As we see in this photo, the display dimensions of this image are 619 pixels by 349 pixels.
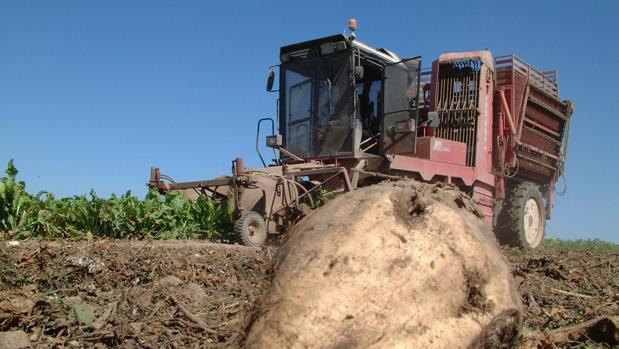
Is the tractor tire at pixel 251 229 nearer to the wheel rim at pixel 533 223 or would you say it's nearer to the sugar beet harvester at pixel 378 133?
the sugar beet harvester at pixel 378 133

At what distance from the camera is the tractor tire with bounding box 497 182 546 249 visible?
33.4 ft

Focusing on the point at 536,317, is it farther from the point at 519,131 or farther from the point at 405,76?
the point at 519,131

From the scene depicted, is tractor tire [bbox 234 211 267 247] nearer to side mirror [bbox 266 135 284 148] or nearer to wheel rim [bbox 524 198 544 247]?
side mirror [bbox 266 135 284 148]

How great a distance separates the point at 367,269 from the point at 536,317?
89.6 inches

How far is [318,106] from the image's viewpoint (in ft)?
27.3

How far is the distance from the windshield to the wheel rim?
4455 millimetres

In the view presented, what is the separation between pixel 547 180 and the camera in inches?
476

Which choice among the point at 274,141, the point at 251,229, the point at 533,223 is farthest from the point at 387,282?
the point at 533,223

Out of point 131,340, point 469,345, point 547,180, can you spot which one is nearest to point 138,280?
point 131,340

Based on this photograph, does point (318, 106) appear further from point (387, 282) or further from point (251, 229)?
point (387, 282)

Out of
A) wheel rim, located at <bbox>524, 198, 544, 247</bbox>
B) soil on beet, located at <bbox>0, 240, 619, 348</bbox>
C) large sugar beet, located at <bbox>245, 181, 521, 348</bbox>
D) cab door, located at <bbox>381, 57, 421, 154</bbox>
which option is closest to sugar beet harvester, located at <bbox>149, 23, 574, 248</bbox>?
cab door, located at <bbox>381, 57, 421, 154</bbox>

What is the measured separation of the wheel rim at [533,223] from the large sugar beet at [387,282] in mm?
8879

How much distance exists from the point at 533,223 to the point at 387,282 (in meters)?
9.77

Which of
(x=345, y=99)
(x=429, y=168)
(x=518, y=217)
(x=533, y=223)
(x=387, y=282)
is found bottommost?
(x=533, y=223)
